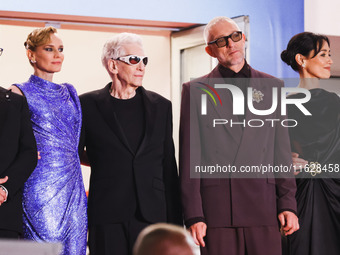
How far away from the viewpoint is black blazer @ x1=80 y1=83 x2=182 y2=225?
3.74m

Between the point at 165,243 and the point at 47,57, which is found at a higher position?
the point at 47,57

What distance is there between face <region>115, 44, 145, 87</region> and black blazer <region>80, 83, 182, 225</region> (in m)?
0.12

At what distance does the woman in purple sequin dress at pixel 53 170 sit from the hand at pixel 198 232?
1.98ft

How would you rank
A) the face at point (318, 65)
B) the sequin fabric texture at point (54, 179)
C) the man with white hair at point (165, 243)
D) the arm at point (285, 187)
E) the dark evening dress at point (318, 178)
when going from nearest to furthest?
1. the man with white hair at point (165, 243)
2. the sequin fabric texture at point (54, 179)
3. the arm at point (285, 187)
4. the dark evening dress at point (318, 178)
5. the face at point (318, 65)

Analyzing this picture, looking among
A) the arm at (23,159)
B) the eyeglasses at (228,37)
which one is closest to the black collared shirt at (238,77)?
the eyeglasses at (228,37)

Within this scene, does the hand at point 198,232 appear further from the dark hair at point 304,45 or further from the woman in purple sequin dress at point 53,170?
the dark hair at point 304,45

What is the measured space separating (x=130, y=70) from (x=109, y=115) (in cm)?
30

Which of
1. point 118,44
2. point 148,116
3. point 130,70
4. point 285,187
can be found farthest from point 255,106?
point 118,44

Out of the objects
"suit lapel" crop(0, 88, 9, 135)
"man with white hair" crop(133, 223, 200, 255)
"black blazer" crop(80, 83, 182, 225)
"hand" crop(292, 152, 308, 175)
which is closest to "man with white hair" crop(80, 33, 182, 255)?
"black blazer" crop(80, 83, 182, 225)

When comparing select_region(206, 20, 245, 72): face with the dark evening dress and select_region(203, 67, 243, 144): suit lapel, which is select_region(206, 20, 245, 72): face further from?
the dark evening dress

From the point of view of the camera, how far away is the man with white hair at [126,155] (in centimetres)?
371

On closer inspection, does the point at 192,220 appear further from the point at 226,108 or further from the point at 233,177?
the point at 226,108

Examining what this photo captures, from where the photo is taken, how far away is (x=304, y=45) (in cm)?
451

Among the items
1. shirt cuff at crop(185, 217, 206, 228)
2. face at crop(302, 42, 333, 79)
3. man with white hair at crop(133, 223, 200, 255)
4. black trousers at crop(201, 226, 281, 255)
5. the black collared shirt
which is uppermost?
face at crop(302, 42, 333, 79)
